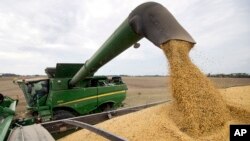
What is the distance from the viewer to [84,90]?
10.3 m

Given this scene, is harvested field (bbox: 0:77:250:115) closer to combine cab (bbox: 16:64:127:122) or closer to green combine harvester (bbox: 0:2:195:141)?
green combine harvester (bbox: 0:2:195:141)

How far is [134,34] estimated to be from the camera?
4.47 meters

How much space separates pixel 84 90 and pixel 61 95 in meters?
0.82

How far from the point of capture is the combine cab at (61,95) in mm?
9773

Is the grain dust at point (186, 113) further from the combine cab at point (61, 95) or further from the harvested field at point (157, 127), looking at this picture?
the combine cab at point (61, 95)

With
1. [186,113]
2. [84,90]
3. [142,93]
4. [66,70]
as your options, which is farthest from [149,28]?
[142,93]

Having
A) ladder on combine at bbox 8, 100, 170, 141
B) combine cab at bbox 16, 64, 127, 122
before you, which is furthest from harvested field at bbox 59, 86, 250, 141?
combine cab at bbox 16, 64, 127, 122

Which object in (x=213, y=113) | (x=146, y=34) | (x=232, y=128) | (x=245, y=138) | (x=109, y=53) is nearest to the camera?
(x=245, y=138)

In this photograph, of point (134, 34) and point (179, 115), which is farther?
point (134, 34)

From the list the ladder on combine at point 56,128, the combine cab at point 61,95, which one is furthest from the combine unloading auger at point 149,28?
the combine cab at point 61,95

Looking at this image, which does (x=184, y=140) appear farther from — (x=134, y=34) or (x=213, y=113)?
(x=134, y=34)

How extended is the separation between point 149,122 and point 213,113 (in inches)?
29.3

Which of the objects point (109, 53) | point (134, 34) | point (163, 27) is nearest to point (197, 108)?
point (163, 27)

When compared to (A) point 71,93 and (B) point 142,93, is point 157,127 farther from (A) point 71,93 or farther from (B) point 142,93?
(B) point 142,93
